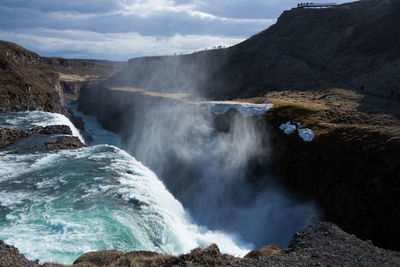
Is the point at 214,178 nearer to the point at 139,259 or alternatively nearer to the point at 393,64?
the point at 139,259

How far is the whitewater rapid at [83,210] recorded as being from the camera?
428 inches

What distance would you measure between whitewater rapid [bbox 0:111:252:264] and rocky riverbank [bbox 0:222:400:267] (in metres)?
2.30

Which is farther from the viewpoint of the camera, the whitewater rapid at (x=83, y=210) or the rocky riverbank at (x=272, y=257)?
the whitewater rapid at (x=83, y=210)

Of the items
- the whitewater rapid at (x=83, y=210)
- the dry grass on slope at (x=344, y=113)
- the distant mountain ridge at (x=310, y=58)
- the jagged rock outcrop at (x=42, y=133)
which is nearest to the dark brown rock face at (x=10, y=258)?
the whitewater rapid at (x=83, y=210)

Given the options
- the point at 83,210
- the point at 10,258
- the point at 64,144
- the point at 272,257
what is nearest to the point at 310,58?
the point at 64,144

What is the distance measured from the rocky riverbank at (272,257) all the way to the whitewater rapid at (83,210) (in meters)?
2.30

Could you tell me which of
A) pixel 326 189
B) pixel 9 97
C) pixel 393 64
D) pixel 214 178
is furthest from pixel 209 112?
pixel 9 97

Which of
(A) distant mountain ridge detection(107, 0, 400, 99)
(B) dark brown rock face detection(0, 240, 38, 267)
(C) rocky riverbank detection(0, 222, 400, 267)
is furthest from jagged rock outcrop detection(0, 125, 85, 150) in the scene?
(A) distant mountain ridge detection(107, 0, 400, 99)

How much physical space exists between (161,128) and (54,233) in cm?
2407

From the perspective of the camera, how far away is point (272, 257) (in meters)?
8.18

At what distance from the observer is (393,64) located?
27.3m

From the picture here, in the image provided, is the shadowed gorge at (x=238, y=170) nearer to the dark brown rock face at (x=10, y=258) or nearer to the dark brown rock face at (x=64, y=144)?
the dark brown rock face at (x=10, y=258)

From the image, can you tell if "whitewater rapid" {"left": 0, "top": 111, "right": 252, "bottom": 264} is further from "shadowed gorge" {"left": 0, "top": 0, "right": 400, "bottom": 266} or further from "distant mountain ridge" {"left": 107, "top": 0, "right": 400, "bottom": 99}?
"distant mountain ridge" {"left": 107, "top": 0, "right": 400, "bottom": 99}

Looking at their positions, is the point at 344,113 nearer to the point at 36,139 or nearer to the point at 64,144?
the point at 64,144
